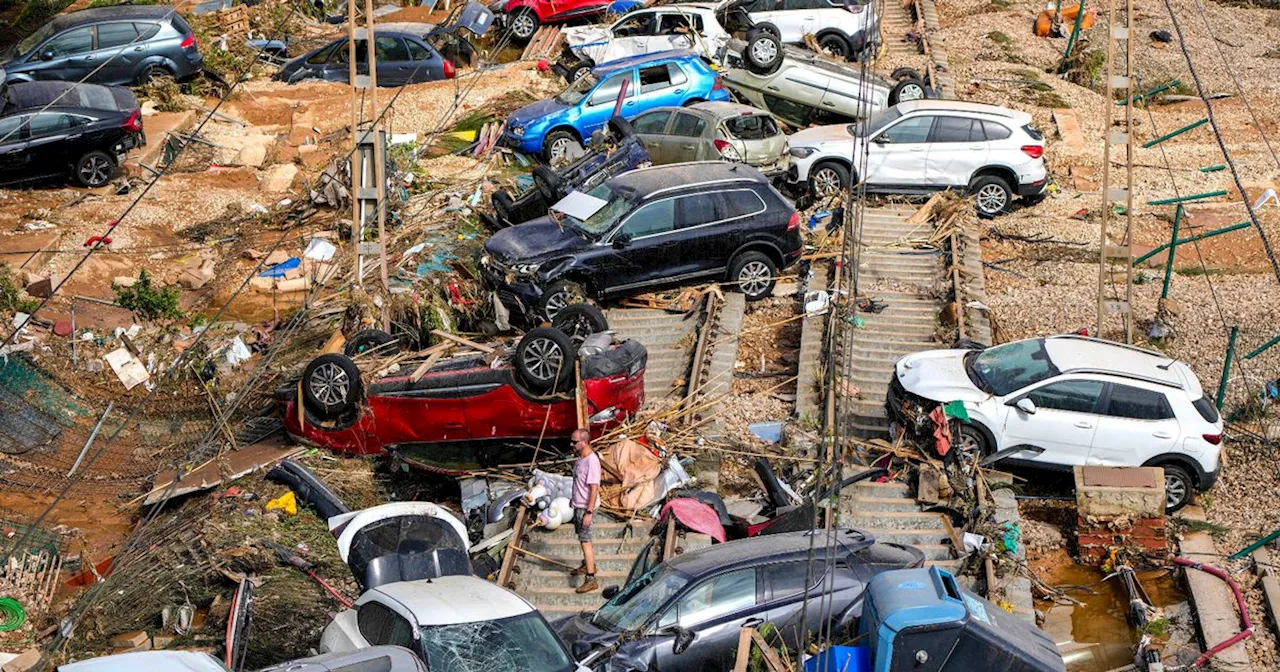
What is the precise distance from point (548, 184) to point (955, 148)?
6.35m

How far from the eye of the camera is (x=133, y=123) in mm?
20953

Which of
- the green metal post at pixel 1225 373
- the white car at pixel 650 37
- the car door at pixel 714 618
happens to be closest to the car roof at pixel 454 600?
the car door at pixel 714 618

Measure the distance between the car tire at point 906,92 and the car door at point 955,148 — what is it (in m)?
2.63

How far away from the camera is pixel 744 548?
10703mm

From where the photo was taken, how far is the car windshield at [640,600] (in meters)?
10.0

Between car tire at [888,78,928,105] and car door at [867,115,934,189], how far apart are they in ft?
8.31

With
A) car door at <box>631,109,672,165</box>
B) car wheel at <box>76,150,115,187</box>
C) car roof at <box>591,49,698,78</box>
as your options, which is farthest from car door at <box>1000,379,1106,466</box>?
car wheel at <box>76,150,115,187</box>

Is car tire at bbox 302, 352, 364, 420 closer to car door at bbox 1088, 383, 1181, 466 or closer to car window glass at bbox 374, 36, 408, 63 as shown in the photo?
car door at bbox 1088, 383, 1181, 466

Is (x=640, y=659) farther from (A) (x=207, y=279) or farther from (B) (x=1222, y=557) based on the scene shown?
(A) (x=207, y=279)

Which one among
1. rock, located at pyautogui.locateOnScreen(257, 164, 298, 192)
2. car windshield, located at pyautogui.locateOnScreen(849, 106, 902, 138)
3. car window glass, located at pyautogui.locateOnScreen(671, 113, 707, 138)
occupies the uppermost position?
car windshield, located at pyautogui.locateOnScreen(849, 106, 902, 138)

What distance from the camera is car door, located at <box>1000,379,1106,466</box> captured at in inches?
552

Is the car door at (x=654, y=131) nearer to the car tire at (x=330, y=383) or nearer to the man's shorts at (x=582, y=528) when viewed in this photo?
the car tire at (x=330, y=383)

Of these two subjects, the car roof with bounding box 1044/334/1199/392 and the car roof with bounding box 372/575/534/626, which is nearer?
the car roof with bounding box 372/575/534/626

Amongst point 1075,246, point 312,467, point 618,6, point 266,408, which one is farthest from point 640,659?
point 618,6
